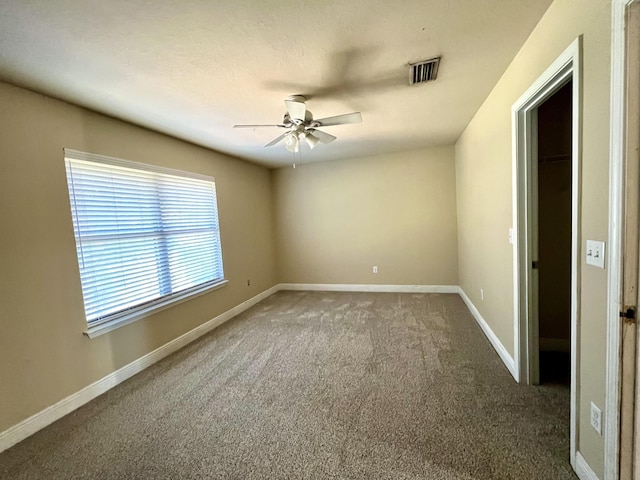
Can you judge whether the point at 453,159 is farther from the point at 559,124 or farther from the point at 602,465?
the point at 602,465

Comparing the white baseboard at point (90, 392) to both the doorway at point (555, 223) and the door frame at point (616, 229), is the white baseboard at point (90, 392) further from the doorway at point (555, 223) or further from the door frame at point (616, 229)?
the doorway at point (555, 223)

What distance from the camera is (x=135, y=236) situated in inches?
109

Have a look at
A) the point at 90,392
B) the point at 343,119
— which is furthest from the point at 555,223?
the point at 90,392

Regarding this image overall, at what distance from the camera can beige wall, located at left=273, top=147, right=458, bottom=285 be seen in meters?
4.60

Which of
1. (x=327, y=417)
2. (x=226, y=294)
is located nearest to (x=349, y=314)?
(x=226, y=294)

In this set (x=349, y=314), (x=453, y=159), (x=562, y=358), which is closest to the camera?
(x=562, y=358)

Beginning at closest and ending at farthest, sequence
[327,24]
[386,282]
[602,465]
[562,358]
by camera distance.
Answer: [602,465] → [327,24] → [562,358] → [386,282]

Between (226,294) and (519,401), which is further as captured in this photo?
(226,294)

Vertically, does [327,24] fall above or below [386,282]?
above

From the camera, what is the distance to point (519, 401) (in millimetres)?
1920

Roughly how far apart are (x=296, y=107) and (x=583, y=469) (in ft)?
8.90

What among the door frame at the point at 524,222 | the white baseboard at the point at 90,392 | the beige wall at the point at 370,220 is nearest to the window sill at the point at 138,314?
the white baseboard at the point at 90,392

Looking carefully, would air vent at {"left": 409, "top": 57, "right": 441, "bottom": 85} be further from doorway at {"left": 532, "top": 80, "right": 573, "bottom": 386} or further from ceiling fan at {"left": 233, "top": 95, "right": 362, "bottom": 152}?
doorway at {"left": 532, "top": 80, "right": 573, "bottom": 386}

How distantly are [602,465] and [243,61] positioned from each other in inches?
112
